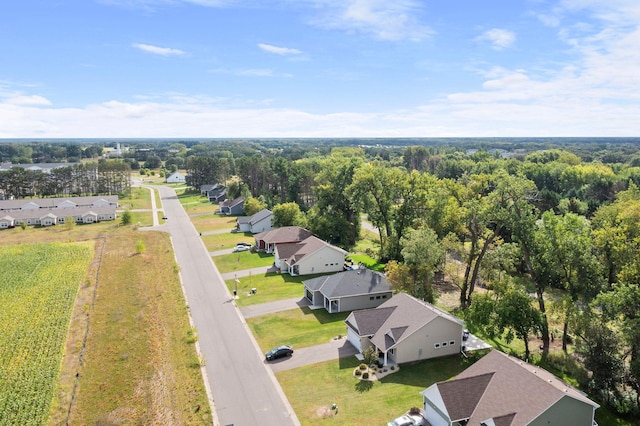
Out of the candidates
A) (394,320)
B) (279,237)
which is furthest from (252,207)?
(394,320)

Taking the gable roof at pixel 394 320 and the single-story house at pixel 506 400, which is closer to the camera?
the single-story house at pixel 506 400

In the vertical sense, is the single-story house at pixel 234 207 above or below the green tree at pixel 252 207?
below

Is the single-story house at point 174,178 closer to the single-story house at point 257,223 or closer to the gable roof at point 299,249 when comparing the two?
the single-story house at point 257,223

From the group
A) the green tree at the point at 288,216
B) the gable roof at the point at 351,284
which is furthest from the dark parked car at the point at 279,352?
the green tree at the point at 288,216

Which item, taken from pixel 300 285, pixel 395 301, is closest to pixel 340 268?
pixel 300 285

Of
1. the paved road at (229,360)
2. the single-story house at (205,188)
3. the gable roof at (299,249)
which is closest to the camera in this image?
the paved road at (229,360)

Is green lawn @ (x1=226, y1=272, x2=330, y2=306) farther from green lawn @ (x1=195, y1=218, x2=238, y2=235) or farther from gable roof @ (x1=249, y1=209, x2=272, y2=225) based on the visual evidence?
green lawn @ (x1=195, y1=218, x2=238, y2=235)

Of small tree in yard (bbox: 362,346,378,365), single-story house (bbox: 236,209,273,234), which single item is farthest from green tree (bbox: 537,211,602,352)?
single-story house (bbox: 236,209,273,234)
